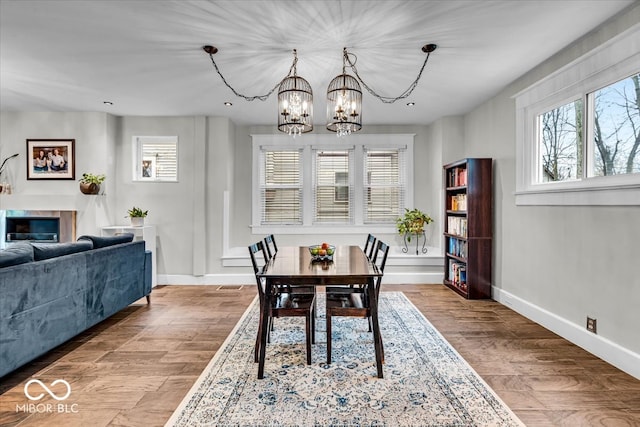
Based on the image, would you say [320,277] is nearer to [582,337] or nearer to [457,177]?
[582,337]

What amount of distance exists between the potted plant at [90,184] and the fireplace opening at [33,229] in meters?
0.59

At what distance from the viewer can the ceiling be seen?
244 cm

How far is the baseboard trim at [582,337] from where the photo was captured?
2455 mm

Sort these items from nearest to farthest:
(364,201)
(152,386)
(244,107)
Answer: (152,386) → (244,107) → (364,201)

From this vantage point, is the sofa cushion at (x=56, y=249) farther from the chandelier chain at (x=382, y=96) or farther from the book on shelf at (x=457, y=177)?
the book on shelf at (x=457, y=177)

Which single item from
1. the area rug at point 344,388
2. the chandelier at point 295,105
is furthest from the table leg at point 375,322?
the chandelier at point 295,105

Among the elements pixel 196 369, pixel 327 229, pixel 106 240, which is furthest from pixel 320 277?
pixel 327 229

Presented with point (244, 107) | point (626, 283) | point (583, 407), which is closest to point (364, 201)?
point (244, 107)

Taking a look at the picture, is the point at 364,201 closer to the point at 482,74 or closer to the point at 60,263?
the point at 482,74

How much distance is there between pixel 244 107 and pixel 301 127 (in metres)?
2.08

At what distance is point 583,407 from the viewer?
2061 mm

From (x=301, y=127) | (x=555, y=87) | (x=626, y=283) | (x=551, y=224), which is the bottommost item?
(x=626, y=283)

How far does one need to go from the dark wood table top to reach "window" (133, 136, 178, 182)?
9.91 ft

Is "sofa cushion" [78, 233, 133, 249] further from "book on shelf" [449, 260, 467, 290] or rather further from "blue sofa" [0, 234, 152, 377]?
"book on shelf" [449, 260, 467, 290]
